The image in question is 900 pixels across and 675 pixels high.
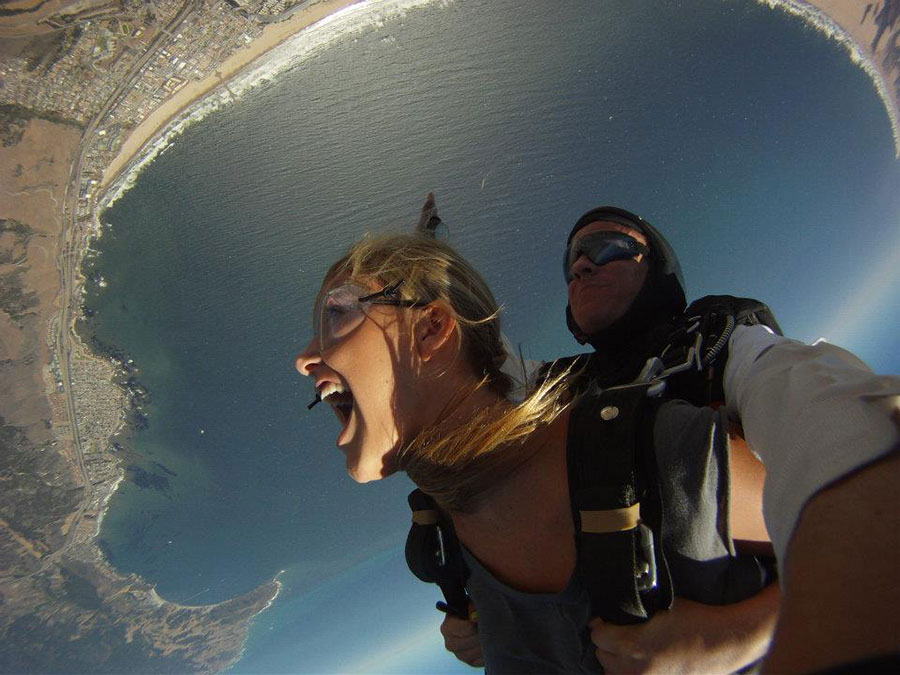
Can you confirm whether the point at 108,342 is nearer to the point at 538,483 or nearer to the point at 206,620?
the point at 538,483

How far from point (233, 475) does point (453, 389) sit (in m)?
4.25

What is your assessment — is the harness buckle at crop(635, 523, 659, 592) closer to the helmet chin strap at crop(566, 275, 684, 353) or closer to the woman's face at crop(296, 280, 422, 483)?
the woman's face at crop(296, 280, 422, 483)

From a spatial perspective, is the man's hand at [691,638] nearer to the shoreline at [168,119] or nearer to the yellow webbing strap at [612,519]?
the yellow webbing strap at [612,519]

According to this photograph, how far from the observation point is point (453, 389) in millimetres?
630

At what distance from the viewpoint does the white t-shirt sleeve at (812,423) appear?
0.88 feet

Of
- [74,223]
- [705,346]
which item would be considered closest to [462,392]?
[705,346]

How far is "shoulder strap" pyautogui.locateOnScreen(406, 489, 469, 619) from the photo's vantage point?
2.10ft

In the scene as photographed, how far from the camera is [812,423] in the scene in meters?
0.30

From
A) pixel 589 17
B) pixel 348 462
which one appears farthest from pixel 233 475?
pixel 589 17

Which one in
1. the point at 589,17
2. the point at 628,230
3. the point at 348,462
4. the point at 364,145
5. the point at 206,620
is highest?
the point at 589,17

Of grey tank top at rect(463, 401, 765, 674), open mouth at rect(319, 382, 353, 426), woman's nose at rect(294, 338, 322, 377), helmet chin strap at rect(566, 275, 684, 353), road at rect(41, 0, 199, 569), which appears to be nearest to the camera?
grey tank top at rect(463, 401, 765, 674)

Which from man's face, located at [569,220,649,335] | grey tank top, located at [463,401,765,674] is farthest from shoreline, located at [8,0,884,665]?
grey tank top, located at [463,401,765,674]

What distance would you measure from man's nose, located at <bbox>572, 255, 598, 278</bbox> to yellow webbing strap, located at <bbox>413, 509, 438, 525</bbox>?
83 cm

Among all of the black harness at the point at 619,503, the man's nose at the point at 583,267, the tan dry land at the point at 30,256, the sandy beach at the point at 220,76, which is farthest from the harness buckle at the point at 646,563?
the sandy beach at the point at 220,76
